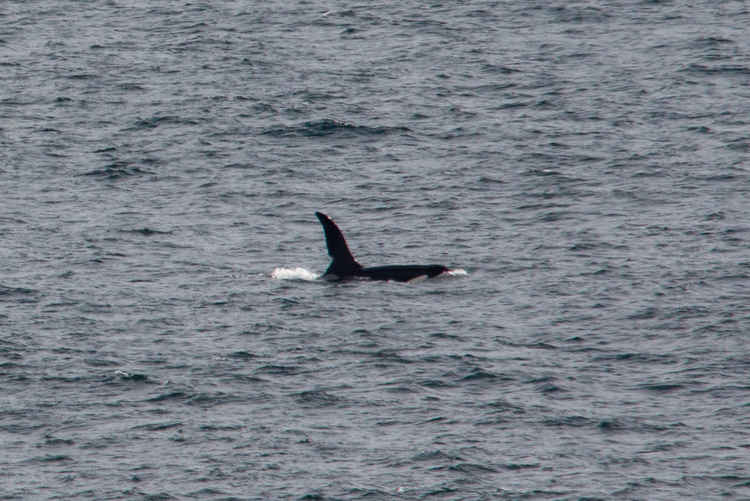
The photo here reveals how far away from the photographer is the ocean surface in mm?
35188

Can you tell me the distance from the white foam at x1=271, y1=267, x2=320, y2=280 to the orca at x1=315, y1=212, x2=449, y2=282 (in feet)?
1.92

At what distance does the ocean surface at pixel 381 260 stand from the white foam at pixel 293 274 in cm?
18

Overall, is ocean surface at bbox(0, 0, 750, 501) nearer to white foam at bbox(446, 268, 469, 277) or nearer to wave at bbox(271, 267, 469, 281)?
wave at bbox(271, 267, 469, 281)

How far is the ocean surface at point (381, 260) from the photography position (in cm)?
3519

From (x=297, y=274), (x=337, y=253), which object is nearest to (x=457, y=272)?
(x=337, y=253)

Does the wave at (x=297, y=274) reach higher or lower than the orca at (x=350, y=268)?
lower

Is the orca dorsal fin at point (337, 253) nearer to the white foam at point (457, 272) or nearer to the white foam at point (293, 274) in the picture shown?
the white foam at point (293, 274)

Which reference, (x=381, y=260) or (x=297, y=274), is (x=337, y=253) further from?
(x=381, y=260)

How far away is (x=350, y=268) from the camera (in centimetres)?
4722

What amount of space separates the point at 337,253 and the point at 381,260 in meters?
2.63

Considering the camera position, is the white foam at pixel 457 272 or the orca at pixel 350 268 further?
the white foam at pixel 457 272

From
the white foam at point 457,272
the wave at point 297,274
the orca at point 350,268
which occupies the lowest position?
the white foam at point 457,272

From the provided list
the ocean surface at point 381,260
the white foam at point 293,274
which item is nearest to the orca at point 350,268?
the ocean surface at point 381,260

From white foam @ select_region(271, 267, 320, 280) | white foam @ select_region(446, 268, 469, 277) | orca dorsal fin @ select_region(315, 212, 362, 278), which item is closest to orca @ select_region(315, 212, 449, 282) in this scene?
orca dorsal fin @ select_region(315, 212, 362, 278)
